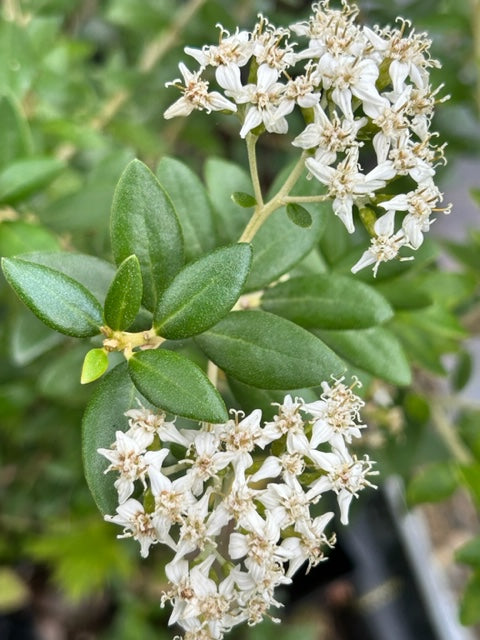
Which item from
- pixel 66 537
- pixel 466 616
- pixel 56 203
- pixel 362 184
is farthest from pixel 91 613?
pixel 362 184

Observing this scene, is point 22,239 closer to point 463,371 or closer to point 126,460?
point 126,460

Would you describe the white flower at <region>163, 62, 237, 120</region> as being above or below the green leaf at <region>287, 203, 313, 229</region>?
above

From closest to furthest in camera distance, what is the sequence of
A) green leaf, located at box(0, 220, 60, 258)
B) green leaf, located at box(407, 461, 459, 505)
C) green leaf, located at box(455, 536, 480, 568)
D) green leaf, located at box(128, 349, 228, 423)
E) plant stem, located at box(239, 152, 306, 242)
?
green leaf, located at box(128, 349, 228, 423) → plant stem, located at box(239, 152, 306, 242) → green leaf, located at box(0, 220, 60, 258) → green leaf, located at box(455, 536, 480, 568) → green leaf, located at box(407, 461, 459, 505)

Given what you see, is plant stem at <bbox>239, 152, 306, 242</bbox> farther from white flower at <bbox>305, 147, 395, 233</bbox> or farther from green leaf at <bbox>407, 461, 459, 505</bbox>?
green leaf at <bbox>407, 461, 459, 505</bbox>

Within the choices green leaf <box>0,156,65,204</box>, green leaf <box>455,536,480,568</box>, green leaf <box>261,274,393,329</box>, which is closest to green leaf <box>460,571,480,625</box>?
green leaf <box>455,536,480,568</box>

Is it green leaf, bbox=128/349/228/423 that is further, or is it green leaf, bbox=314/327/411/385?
green leaf, bbox=314/327/411/385

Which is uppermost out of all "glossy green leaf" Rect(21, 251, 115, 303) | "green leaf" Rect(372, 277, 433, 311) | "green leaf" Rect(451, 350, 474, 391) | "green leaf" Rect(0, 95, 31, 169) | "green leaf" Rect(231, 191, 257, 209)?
"green leaf" Rect(231, 191, 257, 209)
